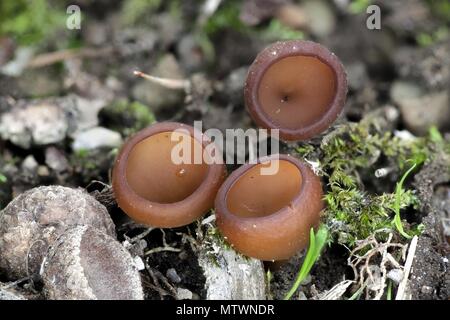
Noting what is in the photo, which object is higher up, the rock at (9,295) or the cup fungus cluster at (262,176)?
the cup fungus cluster at (262,176)

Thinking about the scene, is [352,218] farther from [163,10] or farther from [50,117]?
[163,10]

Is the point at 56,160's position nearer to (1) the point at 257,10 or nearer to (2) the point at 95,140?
(2) the point at 95,140

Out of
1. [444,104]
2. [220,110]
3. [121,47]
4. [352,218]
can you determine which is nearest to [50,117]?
[121,47]

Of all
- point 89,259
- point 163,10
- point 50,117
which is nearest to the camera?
point 89,259

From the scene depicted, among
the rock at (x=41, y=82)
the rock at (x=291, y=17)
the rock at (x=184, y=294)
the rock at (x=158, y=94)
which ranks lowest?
the rock at (x=184, y=294)

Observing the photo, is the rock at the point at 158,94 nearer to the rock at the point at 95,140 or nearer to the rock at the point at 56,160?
the rock at the point at 95,140

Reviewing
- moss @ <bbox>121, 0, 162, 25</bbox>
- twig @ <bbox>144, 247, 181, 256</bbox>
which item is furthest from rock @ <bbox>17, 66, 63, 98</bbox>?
twig @ <bbox>144, 247, 181, 256</bbox>

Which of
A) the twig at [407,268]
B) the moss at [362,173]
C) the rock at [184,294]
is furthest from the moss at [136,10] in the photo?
the twig at [407,268]

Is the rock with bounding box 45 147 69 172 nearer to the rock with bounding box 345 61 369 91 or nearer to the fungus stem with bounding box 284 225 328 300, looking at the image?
the fungus stem with bounding box 284 225 328 300
